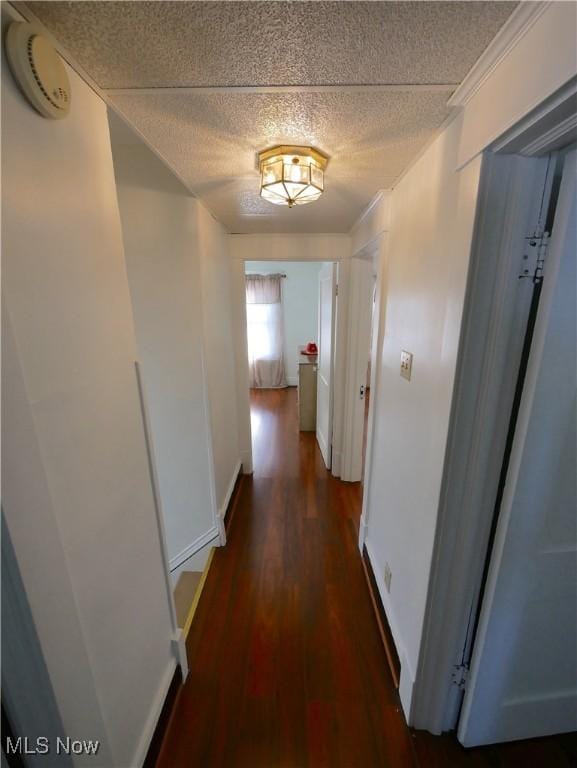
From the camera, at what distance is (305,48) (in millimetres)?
648

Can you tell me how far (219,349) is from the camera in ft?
7.04

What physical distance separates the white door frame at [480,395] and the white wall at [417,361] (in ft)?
0.11

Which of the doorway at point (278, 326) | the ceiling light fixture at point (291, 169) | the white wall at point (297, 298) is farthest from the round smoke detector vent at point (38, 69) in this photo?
the white wall at point (297, 298)

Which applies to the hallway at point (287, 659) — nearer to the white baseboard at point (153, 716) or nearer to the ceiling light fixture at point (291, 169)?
the white baseboard at point (153, 716)

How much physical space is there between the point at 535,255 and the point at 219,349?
1.78m

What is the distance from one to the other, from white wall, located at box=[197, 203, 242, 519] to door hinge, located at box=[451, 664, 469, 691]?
1.47 meters

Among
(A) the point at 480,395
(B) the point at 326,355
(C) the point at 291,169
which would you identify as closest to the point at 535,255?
(A) the point at 480,395

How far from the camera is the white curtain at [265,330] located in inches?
203

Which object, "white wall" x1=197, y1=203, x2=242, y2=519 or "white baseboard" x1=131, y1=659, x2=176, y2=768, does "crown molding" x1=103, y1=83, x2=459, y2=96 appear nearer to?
"white wall" x1=197, y1=203, x2=242, y2=519

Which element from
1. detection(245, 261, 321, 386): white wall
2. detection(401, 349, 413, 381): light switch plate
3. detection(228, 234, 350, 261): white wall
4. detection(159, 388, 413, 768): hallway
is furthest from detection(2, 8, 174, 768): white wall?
detection(245, 261, 321, 386): white wall

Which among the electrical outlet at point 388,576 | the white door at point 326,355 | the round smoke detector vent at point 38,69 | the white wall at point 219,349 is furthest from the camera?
the white door at point 326,355

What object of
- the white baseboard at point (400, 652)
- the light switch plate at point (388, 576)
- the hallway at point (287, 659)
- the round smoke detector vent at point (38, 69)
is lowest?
the hallway at point (287, 659)

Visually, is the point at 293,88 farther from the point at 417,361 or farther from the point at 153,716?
the point at 153,716

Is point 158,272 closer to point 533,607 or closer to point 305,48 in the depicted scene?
point 305,48
